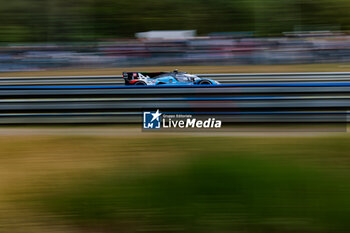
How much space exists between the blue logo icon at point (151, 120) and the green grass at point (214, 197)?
1.61 m

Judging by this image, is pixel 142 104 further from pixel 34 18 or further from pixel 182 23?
pixel 34 18

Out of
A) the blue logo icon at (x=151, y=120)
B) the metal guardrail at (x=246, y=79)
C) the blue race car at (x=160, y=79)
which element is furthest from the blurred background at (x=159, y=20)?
the blue logo icon at (x=151, y=120)

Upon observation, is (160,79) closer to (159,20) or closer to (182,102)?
(182,102)

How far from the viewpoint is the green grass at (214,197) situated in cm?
308

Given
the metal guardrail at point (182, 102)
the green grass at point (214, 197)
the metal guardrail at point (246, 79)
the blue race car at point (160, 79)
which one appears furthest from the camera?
the metal guardrail at point (246, 79)

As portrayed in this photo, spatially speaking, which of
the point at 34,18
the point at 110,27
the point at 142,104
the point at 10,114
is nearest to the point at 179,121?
the point at 142,104

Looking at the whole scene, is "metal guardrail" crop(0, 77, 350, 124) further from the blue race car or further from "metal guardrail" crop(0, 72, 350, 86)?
"metal guardrail" crop(0, 72, 350, 86)

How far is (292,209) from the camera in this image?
3.19 metres

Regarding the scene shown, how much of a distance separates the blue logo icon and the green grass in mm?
1608

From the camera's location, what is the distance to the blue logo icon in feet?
18.6

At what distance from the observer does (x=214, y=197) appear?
10.9 ft

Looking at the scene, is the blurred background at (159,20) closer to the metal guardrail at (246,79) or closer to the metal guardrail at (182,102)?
the metal guardrail at (246,79)

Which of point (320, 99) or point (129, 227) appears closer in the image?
point (129, 227)

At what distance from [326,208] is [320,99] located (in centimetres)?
308
